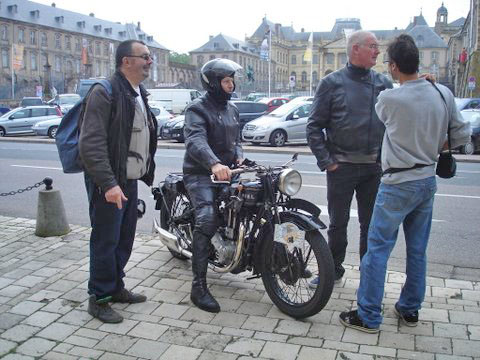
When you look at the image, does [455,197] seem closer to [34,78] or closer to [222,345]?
[222,345]

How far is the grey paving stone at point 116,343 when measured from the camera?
3572mm

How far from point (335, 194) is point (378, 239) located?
2.82 feet

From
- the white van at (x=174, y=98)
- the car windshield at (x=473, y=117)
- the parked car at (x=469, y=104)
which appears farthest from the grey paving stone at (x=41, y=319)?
the white van at (x=174, y=98)

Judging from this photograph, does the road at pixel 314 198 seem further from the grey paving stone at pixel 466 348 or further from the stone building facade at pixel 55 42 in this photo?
the stone building facade at pixel 55 42

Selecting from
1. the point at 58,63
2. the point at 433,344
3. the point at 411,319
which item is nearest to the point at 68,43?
the point at 58,63

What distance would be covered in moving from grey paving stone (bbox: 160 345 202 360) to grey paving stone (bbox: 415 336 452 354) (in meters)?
1.44

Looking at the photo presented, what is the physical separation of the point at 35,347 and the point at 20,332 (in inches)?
11.6

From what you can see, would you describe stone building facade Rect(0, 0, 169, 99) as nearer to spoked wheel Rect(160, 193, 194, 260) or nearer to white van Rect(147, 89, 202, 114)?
white van Rect(147, 89, 202, 114)

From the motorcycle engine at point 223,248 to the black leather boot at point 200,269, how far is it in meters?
0.10

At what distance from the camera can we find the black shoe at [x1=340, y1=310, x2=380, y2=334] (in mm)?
3736

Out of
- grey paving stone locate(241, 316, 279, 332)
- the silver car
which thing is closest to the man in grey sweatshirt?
grey paving stone locate(241, 316, 279, 332)

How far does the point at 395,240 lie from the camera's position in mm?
3791

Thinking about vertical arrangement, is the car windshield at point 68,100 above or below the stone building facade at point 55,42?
below

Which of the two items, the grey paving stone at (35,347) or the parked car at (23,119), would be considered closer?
the grey paving stone at (35,347)
